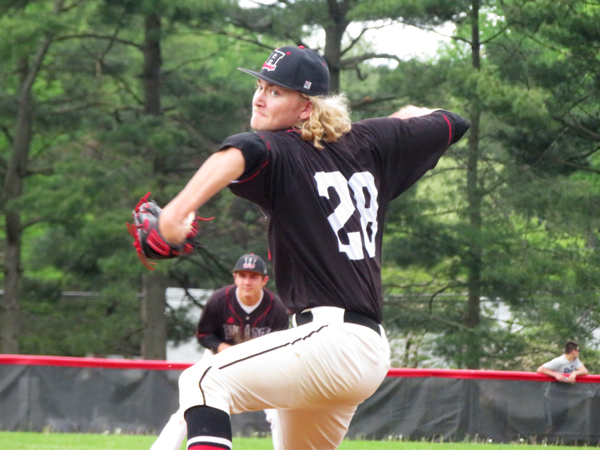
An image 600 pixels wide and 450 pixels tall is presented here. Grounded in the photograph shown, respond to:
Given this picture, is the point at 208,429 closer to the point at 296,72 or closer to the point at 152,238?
the point at 152,238

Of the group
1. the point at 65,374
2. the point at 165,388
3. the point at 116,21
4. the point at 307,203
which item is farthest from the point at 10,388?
the point at 116,21

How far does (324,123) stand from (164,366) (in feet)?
22.7

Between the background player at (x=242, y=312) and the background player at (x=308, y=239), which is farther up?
the background player at (x=308, y=239)

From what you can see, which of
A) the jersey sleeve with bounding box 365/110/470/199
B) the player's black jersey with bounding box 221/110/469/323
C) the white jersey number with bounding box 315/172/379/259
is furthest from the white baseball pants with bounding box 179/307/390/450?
the jersey sleeve with bounding box 365/110/470/199

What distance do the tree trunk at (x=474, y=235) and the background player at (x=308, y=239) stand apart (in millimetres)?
12566

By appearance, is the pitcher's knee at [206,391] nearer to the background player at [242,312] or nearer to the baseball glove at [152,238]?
Answer: the baseball glove at [152,238]

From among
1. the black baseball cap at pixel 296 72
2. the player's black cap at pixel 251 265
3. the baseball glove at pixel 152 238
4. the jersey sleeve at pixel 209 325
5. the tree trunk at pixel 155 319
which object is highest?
the black baseball cap at pixel 296 72

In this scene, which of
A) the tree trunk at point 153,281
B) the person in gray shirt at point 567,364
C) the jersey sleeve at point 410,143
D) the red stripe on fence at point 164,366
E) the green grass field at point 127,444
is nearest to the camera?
the jersey sleeve at point 410,143

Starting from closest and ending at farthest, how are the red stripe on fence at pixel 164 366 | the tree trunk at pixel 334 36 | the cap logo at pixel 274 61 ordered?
the cap logo at pixel 274 61, the red stripe on fence at pixel 164 366, the tree trunk at pixel 334 36

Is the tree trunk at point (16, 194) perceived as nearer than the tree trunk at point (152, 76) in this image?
Yes

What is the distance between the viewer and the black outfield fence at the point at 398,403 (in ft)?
30.8

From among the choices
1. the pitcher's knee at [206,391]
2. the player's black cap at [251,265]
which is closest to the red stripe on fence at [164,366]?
the player's black cap at [251,265]

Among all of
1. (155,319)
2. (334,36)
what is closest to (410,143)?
(334,36)

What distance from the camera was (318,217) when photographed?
3.00m
